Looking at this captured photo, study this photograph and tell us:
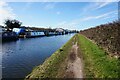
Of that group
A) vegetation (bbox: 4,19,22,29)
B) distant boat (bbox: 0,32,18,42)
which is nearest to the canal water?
distant boat (bbox: 0,32,18,42)

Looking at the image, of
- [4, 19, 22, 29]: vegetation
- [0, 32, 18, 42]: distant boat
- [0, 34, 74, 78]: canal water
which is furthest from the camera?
[4, 19, 22, 29]: vegetation

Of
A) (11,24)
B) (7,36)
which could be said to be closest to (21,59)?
(7,36)

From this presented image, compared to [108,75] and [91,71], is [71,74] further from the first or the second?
[108,75]

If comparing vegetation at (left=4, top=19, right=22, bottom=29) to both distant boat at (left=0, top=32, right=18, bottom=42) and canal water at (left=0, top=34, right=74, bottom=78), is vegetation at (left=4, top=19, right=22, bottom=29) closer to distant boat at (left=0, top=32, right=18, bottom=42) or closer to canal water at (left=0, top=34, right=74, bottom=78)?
distant boat at (left=0, top=32, right=18, bottom=42)

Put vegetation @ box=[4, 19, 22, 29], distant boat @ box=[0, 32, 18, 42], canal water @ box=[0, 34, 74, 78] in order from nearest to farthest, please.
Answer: canal water @ box=[0, 34, 74, 78] < distant boat @ box=[0, 32, 18, 42] < vegetation @ box=[4, 19, 22, 29]

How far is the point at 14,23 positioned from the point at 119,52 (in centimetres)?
11536

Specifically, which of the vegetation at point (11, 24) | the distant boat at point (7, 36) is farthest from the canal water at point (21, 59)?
the vegetation at point (11, 24)

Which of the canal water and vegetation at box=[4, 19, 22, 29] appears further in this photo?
vegetation at box=[4, 19, 22, 29]

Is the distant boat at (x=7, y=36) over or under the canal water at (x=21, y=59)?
over

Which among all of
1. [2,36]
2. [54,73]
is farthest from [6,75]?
[2,36]

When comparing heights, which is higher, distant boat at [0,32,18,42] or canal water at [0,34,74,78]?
distant boat at [0,32,18,42]

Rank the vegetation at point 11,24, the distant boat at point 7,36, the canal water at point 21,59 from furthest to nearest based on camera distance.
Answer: the vegetation at point 11,24 < the distant boat at point 7,36 < the canal water at point 21,59

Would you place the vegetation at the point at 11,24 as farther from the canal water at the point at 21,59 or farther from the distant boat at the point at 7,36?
the canal water at the point at 21,59

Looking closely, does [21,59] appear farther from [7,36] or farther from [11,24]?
[11,24]
